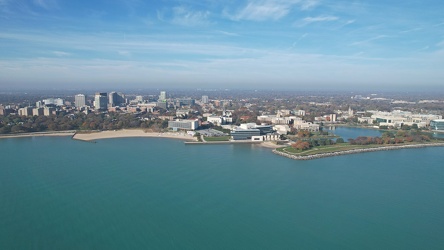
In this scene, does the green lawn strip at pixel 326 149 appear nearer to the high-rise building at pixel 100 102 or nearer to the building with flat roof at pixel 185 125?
the building with flat roof at pixel 185 125

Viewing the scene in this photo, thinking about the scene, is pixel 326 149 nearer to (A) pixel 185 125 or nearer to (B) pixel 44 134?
(A) pixel 185 125

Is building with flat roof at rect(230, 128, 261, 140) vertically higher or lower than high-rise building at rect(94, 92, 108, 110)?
lower

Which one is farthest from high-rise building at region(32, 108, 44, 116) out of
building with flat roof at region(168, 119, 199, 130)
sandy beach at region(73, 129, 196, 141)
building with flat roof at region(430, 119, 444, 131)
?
building with flat roof at region(430, 119, 444, 131)

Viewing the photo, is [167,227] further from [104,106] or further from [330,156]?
[104,106]

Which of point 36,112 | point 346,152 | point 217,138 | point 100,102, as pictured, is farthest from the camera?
point 100,102

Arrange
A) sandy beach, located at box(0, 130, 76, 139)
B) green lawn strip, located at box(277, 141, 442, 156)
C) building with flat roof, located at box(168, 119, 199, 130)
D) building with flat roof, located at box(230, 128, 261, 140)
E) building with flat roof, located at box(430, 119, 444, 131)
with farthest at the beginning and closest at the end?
building with flat roof, located at box(430, 119, 444, 131) < building with flat roof, located at box(168, 119, 199, 130) < sandy beach, located at box(0, 130, 76, 139) < building with flat roof, located at box(230, 128, 261, 140) < green lawn strip, located at box(277, 141, 442, 156)

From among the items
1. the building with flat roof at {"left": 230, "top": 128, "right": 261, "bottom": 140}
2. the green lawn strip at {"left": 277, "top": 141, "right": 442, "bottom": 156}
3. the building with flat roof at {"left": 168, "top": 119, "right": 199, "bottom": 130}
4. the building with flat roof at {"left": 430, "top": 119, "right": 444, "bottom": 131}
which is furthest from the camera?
the building with flat roof at {"left": 430, "top": 119, "right": 444, "bottom": 131}

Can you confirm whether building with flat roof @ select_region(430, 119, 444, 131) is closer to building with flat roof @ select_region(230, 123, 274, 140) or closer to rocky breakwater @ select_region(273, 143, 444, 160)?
rocky breakwater @ select_region(273, 143, 444, 160)

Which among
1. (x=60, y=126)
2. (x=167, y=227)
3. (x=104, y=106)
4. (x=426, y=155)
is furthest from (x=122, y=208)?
(x=104, y=106)

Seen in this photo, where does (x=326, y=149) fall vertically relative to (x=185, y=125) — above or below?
below

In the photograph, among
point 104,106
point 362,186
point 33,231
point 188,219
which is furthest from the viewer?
point 104,106

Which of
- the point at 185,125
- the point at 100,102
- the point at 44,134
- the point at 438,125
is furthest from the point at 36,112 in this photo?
the point at 438,125
